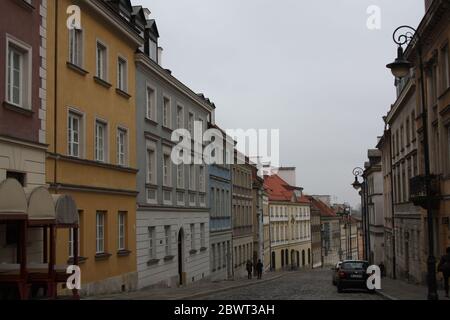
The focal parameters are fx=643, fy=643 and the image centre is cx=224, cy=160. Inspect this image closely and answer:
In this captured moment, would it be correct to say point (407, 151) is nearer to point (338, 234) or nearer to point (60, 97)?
point (60, 97)

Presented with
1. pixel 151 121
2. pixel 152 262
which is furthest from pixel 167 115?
pixel 152 262

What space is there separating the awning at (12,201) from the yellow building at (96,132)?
150 inches

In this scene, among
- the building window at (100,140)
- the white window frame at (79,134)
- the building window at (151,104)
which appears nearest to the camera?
the white window frame at (79,134)

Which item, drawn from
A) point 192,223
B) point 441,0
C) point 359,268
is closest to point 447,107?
point 441,0

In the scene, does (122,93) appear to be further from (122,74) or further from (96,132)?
(96,132)

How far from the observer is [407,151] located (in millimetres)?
35562

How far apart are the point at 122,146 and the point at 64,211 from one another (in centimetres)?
907

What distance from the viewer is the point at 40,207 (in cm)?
1562

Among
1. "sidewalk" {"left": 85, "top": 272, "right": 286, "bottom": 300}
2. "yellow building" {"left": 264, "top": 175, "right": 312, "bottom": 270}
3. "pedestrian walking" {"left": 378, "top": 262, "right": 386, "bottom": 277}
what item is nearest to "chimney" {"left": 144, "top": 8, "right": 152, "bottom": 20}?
"sidewalk" {"left": 85, "top": 272, "right": 286, "bottom": 300}

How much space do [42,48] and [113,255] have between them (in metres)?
8.81

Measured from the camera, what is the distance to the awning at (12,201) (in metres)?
14.6

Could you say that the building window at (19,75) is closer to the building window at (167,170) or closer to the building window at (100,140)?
the building window at (100,140)

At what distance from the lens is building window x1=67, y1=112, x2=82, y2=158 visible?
20.7 metres

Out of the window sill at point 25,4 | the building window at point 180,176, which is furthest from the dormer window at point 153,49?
the window sill at point 25,4
